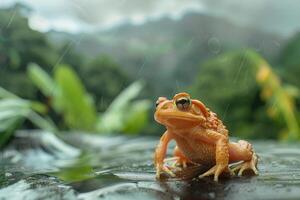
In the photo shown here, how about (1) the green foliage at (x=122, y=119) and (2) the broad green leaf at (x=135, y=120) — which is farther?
(2) the broad green leaf at (x=135, y=120)

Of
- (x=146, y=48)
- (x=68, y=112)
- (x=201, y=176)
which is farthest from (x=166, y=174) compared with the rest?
(x=146, y=48)

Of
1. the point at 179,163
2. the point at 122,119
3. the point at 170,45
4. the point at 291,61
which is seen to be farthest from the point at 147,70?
the point at 179,163

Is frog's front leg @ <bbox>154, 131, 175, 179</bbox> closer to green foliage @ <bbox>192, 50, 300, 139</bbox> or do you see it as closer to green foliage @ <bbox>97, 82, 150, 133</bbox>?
green foliage @ <bbox>97, 82, 150, 133</bbox>

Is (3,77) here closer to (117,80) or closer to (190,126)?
(117,80)

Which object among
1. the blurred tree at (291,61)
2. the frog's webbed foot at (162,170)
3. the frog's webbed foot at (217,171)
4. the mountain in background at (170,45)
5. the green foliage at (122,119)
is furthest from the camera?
the mountain in background at (170,45)

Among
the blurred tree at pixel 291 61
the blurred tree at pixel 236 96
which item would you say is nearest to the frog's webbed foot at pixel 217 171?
the blurred tree at pixel 236 96

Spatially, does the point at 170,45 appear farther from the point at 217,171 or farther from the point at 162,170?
the point at 217,171

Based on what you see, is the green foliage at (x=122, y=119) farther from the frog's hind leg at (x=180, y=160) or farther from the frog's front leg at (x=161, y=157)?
the frog's front leg at (x=161, y=157)
